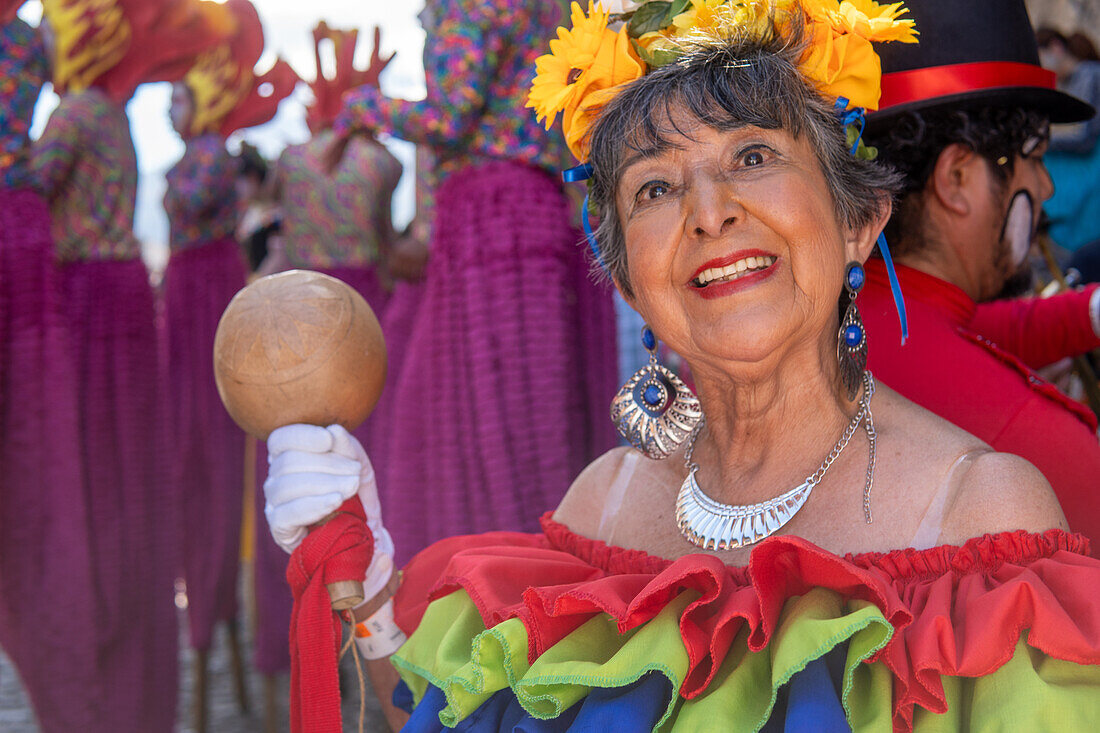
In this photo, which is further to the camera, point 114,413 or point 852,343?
point 114,413

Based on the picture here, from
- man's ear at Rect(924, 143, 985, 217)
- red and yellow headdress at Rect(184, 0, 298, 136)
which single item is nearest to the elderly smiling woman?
man's ear at Rect(924, 143, 985, 217)

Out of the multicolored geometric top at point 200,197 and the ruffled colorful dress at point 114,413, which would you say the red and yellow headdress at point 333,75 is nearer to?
the multicolored geometric top at point 200,197

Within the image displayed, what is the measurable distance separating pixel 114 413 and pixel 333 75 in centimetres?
174

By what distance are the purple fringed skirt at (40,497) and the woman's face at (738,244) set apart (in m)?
2.36

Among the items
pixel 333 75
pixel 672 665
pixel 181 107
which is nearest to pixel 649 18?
pixel 672 665

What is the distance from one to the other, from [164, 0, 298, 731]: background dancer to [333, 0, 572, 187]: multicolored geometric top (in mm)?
1478

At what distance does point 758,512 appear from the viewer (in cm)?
143

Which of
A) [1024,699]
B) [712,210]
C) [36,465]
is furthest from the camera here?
[36,465]

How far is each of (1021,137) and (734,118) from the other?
0.84 meters

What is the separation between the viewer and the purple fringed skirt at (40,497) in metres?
2.95

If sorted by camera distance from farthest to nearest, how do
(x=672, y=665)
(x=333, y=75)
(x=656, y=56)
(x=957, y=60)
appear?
1. (x=333, y=75)
2. (x=957, y=60)
3. (x=656, y=56)
4. (x=672, y=665)

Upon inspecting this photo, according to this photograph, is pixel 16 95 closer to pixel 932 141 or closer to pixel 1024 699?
pixel 932 141

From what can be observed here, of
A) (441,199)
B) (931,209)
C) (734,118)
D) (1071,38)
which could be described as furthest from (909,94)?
(1071,38)

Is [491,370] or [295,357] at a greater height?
[295,357]
